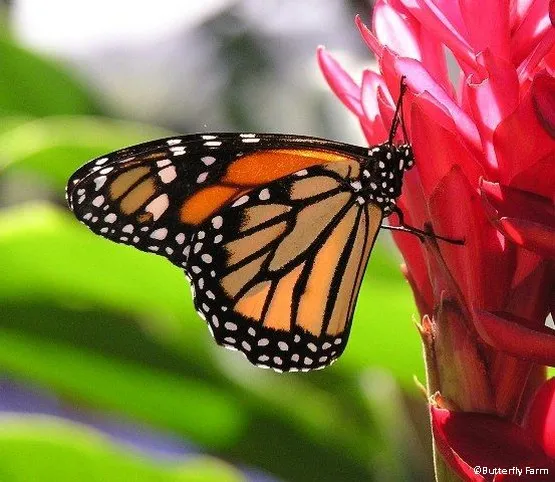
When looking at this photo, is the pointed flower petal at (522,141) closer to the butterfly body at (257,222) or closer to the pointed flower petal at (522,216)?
the pointed flower petal at (522,216)

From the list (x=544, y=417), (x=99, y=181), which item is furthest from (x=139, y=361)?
(x=544, y=417)

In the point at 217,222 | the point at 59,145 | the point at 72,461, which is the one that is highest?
the point at 59,145

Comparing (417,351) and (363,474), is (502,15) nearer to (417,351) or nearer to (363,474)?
(417,351)

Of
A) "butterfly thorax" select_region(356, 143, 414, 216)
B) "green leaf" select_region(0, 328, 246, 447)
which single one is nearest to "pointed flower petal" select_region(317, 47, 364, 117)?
"butterfly thorax" select_region(356, 143, 414, 216)

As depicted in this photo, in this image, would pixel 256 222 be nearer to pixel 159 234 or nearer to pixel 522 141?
pixel 159 234

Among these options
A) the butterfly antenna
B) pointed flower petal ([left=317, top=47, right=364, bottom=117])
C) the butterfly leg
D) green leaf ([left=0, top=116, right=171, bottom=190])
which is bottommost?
the butterfly leg

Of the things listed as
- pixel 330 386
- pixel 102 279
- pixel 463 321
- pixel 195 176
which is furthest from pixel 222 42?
pixel 463 321

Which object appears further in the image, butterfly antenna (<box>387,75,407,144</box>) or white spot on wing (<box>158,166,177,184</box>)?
white spot on wing (<box>158,166,177,184</box>)

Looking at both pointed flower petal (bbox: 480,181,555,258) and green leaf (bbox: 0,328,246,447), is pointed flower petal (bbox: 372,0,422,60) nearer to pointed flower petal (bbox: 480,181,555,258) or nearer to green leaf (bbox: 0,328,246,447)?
pointed flower petal (bbox: 480,181,555,258)
